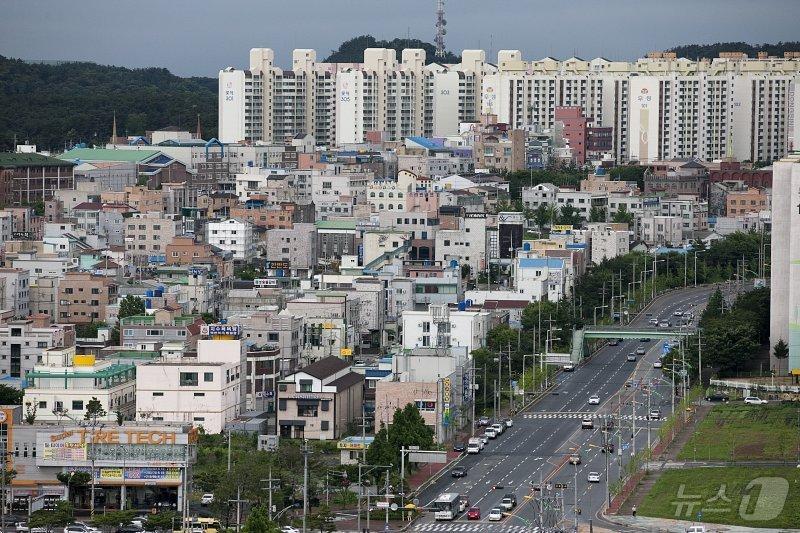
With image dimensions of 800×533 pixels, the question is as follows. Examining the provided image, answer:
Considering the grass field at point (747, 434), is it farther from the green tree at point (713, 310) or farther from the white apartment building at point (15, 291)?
the white apartment building at point (15, 291)

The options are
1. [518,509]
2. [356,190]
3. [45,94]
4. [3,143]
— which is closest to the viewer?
[518,509]

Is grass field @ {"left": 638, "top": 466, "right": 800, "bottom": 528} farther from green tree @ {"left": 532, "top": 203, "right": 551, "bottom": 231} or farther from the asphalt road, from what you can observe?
green tree @ {"left": 532, "top": 203, "right": 551, "bottom": 231}

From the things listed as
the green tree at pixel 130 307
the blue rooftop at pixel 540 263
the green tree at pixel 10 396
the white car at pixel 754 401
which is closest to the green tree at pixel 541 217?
the blue rooftop at pixel 540 263

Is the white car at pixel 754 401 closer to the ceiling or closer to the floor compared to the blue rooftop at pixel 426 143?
closer to the floor

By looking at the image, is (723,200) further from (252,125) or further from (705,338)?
(705,338)

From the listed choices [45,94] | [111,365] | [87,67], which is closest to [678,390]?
[111,365]

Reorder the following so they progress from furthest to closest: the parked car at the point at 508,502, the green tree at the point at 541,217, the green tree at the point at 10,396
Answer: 1. the green tree at the point at 541,217
2. the green tree at the point at 10,396
3. the parked car at the point at 508,502
